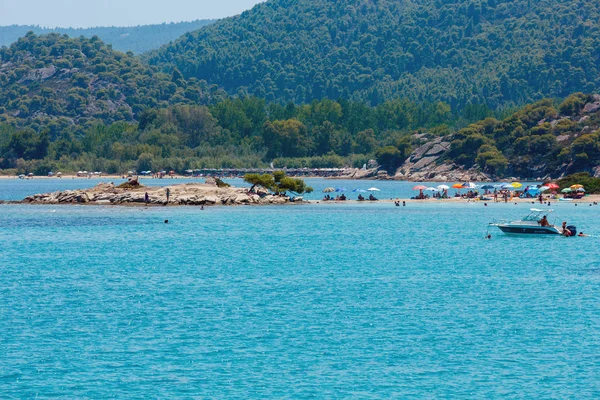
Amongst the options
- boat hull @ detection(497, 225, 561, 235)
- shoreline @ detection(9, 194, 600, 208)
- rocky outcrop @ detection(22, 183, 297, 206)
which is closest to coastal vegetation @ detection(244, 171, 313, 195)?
rocky outcrop @ detection(22, 183, 297, 206)

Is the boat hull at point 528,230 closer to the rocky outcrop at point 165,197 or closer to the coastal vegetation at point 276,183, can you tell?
the rocky outcrop at point 165,197

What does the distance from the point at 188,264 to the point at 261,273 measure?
6.70 m

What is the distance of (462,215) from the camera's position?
4279 inches

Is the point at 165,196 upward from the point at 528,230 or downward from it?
upward

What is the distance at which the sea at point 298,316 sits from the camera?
1277 inches

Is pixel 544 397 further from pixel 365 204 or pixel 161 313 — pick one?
pixel 365 204

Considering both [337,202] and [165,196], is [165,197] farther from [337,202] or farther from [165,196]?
[337,202]

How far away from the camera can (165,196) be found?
396 ft

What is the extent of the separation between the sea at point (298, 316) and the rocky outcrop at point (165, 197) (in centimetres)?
3677

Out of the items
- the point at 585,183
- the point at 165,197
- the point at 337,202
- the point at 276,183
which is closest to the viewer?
the point at 165,197

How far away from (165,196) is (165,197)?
0.34 m

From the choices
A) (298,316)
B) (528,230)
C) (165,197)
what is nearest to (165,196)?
(165,197)

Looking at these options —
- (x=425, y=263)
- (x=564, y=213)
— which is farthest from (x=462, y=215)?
(x=425, y=263)

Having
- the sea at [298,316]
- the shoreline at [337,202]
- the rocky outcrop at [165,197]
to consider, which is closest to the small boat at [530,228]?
the sea at [298,316]
